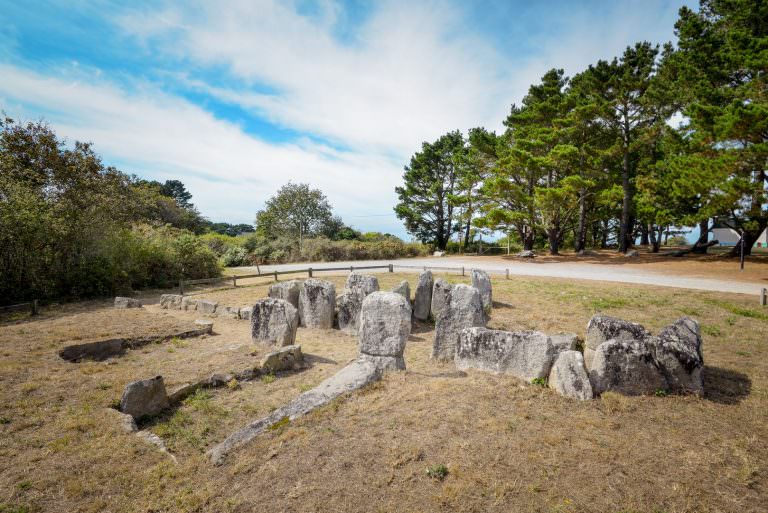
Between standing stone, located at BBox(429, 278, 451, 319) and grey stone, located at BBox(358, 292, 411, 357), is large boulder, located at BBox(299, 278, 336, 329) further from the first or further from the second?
grey stone, located at BBox(358, 292, 411, 357)

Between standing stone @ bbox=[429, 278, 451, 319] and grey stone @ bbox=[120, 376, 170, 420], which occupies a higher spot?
standing stone @ bbox=[429, 278, 451, 319]

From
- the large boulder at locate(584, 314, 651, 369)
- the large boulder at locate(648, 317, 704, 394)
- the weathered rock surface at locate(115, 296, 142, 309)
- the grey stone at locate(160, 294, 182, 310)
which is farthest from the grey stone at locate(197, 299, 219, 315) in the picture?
the large boulder at locate(648, 317, 704, 394)

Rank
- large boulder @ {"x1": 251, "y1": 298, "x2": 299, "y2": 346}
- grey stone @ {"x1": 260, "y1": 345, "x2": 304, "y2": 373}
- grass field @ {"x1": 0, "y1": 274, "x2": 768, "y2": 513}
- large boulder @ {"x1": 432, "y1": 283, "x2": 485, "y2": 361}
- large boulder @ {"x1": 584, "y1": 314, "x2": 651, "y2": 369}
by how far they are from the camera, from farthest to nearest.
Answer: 1. large boulder @ {"x1": 251, "y1": 298, "x2": 299, "y2": 346}
2. large boulder @ {"x1": 432, "y1": 283, "x2": 485, "y2": 361}
3. grey stone @ {"x1": 260, "y1": 345, "x2": 304, "y2": 373}
4. large boulder @ {"x1": 584, "y1": 314, "x2": 651, "y2": 369}
5. grass field @ {"x1": 0, "y1": 274, "x2": 768, "y2": 513}

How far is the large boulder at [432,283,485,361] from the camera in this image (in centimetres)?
738

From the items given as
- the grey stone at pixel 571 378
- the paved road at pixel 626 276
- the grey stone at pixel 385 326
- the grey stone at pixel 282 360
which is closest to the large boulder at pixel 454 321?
the grey stone at pixel 385 326

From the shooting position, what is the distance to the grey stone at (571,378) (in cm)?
485

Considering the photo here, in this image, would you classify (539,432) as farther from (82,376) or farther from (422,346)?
(82,376)

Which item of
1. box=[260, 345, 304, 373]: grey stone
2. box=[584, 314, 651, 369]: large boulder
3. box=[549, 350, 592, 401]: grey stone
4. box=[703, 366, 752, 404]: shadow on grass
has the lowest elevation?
box=[260, 345, 304, 373]: grey stone

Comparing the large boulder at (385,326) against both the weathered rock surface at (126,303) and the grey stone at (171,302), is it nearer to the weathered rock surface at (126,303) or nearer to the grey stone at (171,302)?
the grey stone at (171,302)

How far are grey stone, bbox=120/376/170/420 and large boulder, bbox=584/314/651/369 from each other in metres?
7.06

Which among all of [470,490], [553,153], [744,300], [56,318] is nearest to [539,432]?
[470,490]

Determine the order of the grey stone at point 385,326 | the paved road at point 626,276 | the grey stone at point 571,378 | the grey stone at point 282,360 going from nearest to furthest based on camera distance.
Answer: the grey stone at point 571,378
the grey stone at point 385,326
the grey stone at point 282,360
the paved road at point 626,276

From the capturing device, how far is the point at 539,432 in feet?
13.2

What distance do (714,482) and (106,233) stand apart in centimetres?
2022
